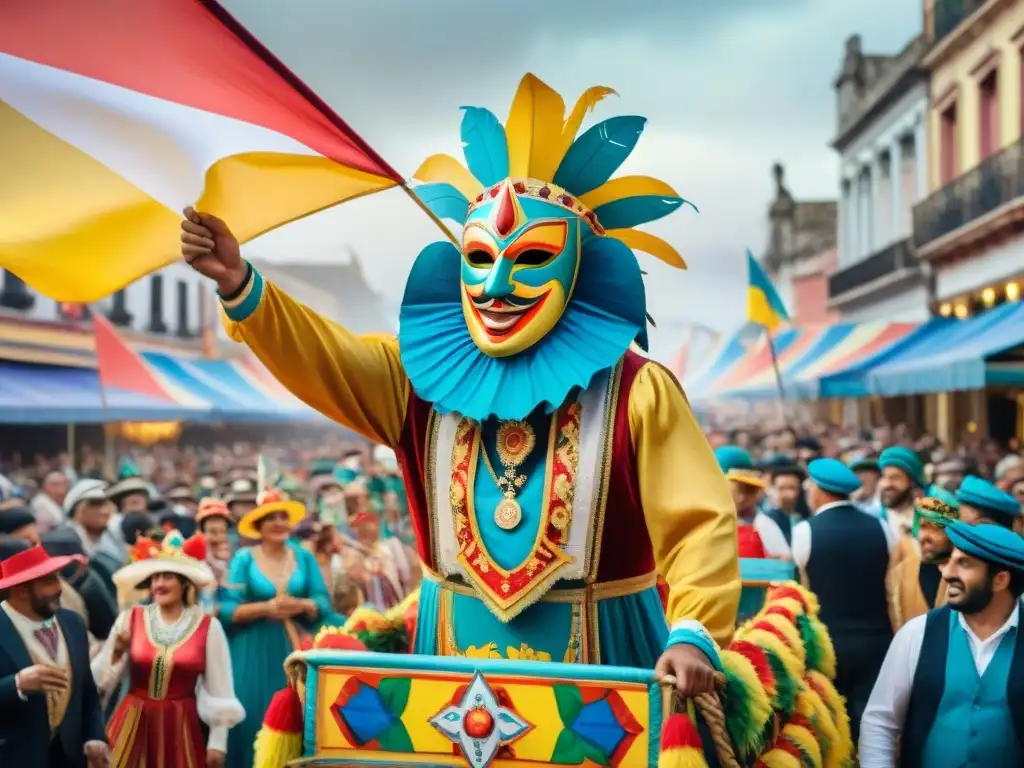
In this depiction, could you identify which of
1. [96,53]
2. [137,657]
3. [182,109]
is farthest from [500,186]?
[137,657]

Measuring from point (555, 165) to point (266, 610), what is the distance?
13.8ft

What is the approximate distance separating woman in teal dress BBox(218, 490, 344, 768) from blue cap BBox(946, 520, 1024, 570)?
13.5ft

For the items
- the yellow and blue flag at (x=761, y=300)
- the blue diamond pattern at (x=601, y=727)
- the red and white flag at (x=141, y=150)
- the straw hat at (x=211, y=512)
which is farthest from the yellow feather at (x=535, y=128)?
the yellow and blue flag at (x=761, y=300)

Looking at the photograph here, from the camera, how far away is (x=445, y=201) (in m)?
4.23

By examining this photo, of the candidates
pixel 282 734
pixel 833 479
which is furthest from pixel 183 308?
pixel 282 734

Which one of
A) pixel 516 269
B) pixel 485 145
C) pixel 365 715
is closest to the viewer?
pixel 365 715

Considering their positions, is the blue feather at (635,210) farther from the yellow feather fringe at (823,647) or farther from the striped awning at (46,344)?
the striped awning at (46,344)

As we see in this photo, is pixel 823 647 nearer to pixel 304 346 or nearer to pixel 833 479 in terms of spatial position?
pixel 304 346

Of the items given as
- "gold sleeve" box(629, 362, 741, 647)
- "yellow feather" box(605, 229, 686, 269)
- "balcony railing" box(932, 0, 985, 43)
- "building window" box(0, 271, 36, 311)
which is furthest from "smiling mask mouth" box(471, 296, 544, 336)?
"balcony railing" box(932, 0, 985, 43)

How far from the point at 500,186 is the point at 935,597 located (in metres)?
4.06

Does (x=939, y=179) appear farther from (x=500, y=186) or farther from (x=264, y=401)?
(x=500, y=186)

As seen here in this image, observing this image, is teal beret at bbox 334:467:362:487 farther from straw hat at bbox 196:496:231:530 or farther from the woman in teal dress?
the woman in teal dress

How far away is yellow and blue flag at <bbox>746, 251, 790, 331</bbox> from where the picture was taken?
1680 cm

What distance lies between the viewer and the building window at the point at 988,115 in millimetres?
23234
